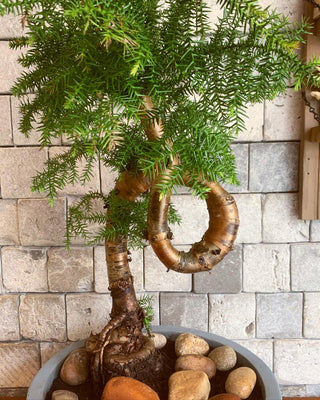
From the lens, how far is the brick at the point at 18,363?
1211 mm

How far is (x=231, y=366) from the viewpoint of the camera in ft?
2.63

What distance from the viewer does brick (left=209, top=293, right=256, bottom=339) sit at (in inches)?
46.5

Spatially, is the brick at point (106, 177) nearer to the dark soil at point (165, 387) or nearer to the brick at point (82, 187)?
the brick at point (82, 187)

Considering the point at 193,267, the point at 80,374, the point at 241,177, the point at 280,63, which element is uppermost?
the point at 280,63

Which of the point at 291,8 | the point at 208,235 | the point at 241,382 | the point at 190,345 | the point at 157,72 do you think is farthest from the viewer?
the point at 291,8

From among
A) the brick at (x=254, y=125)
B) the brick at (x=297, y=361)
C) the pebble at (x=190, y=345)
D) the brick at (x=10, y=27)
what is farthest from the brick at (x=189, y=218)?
the brick at (x=10, y=27)

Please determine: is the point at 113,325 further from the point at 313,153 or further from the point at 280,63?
the point at 313,153

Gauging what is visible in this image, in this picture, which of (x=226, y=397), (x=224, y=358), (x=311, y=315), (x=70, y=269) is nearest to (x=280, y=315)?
(x=311, y=315)

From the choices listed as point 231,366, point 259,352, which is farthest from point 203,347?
point 259,352

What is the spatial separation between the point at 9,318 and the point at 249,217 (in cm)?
83

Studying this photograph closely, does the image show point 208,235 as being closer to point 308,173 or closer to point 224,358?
point 224,358

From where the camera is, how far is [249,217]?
1146 mm

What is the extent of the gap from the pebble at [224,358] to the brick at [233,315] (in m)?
0.35

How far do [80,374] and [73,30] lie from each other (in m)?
0.67
